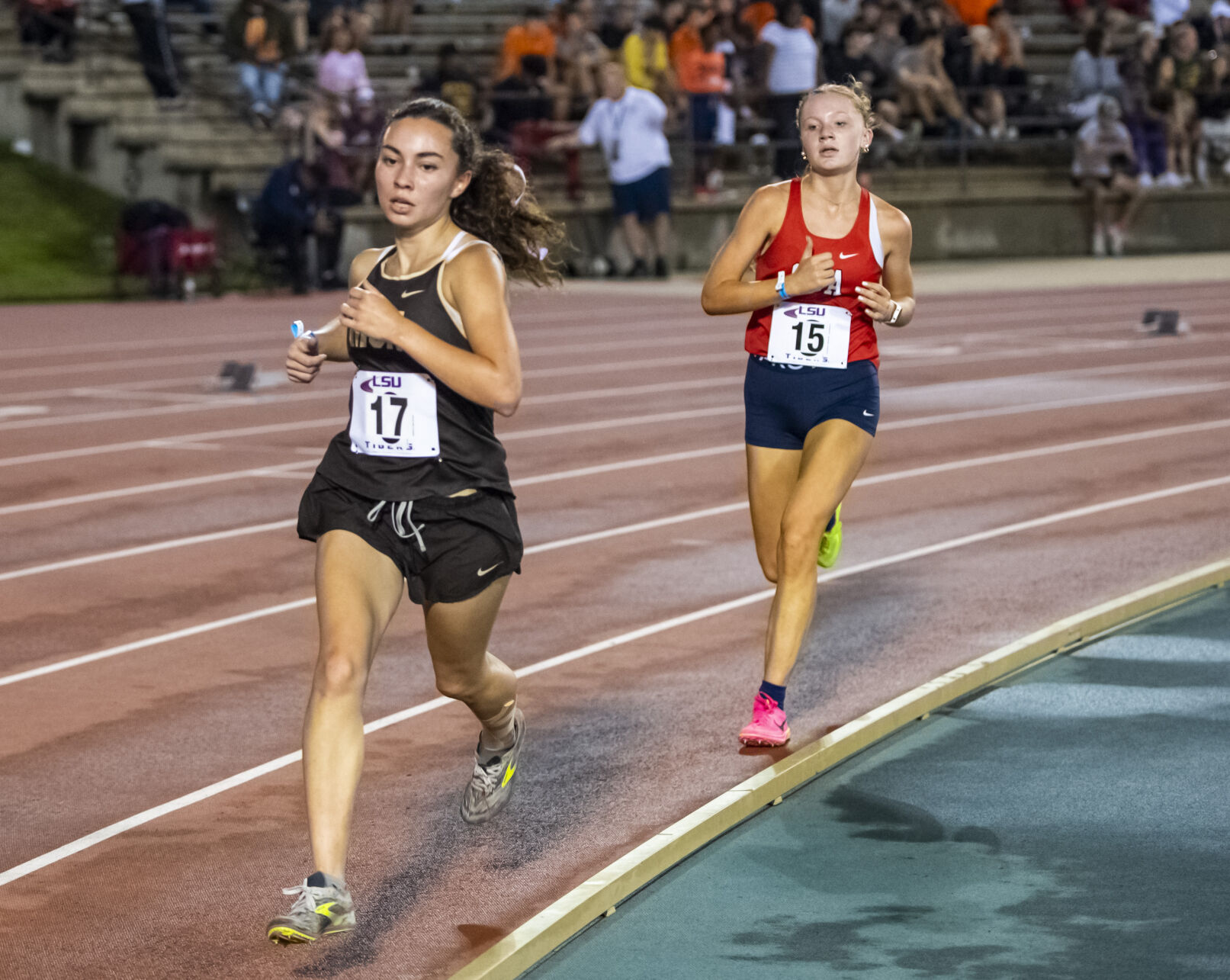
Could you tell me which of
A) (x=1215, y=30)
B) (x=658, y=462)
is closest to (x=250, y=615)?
(x=658, y=462)

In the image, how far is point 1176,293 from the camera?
80.6 ft

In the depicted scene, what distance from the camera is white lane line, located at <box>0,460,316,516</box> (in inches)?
431

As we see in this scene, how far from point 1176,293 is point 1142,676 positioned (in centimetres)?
1821

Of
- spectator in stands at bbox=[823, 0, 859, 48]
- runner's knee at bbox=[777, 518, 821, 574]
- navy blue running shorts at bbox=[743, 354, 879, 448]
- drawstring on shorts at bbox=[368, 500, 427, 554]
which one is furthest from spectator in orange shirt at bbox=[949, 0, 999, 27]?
drawstring on shorts at bbox=[368, 500, 427, 554]

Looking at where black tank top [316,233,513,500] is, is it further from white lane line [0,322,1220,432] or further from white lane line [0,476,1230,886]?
white lane line [0,322,1220,432]

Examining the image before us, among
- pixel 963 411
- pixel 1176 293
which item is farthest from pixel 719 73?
pixel 963 411

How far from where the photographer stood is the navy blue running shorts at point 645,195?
82.9ft

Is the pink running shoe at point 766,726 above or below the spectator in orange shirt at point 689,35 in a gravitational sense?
below

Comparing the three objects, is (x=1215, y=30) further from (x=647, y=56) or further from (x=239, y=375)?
(x=239, y=375)

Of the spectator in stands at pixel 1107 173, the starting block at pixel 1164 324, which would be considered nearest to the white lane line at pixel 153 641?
the starting block at pixel 1164 324

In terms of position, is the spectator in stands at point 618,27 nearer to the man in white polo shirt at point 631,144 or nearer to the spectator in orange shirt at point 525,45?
the spectator in orange shirt at point 525,45

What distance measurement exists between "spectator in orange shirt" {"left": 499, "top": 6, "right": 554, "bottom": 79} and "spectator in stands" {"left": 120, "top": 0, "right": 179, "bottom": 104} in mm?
4158

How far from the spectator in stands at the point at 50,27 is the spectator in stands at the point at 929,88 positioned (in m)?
10.6

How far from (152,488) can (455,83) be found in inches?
536
